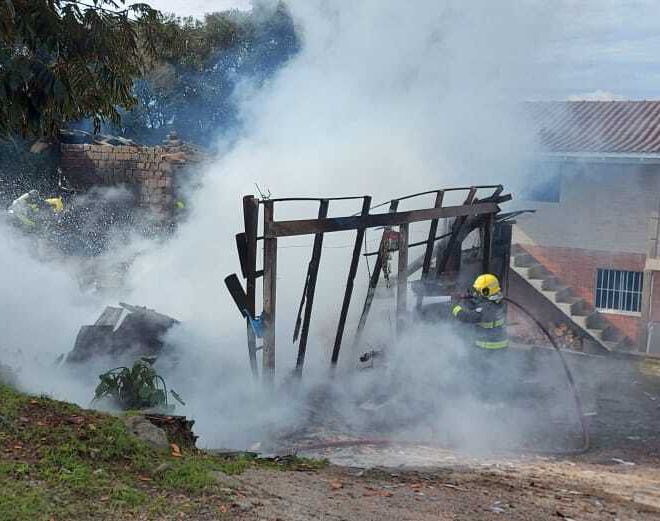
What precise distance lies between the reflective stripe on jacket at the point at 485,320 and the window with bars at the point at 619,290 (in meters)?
8.12

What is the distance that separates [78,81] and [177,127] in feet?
57.2

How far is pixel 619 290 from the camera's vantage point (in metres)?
15.9

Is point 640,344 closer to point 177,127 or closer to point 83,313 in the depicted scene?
point 83,313

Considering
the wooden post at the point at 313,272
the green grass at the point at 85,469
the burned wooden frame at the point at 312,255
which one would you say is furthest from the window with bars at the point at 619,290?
the green grass at the point at 85,469

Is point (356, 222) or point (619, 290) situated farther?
point (619, 290)

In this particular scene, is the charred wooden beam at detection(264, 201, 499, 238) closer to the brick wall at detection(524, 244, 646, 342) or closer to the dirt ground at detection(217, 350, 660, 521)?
the dirt ground at detection(217, 350, 660, 521)

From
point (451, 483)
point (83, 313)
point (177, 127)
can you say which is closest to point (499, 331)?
point (451, 483)

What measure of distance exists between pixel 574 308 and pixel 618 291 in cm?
103

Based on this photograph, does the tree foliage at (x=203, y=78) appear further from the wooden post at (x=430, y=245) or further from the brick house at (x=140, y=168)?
the wooden post at (x=430, y=245)

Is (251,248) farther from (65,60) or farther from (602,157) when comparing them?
(602,157)

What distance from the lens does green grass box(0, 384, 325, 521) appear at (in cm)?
407

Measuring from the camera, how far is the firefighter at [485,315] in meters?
8.62

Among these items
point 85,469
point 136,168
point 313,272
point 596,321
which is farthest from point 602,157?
point 85,469

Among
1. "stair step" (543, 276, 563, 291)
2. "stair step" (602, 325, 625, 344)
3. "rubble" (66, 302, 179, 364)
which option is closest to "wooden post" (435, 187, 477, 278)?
"rubble" (66, 302, 179, 364)
